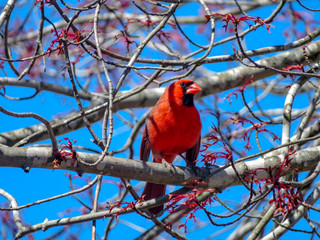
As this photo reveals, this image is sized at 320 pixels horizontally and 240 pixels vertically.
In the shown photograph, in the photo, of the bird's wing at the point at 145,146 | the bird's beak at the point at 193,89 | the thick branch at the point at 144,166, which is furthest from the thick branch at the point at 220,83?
the thick branch at the point at 144,166

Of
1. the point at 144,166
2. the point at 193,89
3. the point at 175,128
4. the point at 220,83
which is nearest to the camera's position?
the point at 144,166

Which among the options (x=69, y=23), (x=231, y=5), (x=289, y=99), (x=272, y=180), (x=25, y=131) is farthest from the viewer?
(x=231, y=5)

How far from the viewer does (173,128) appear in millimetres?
3834

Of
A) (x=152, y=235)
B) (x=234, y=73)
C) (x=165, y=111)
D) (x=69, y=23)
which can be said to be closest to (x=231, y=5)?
(x=234, y=73)

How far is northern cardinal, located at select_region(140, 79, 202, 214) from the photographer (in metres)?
3.85

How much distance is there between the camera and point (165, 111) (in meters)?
3.92

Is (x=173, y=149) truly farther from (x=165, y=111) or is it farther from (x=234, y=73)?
(x=234, y=73)

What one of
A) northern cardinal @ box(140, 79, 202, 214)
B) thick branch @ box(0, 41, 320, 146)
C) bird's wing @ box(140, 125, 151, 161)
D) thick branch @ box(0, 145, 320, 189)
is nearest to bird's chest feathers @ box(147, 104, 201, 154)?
Answer: northern cardinal @ box(140, 79, 202, 214)

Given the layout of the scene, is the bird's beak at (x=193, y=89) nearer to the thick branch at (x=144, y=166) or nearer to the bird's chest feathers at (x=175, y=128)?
the bird's chest feathers at (x=175, y=128)

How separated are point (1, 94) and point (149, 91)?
1533mm

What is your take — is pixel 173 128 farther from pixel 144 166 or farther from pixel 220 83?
pixel 220 83

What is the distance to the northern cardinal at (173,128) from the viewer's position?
3.85 meters

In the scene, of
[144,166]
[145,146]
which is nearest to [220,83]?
[145,146]

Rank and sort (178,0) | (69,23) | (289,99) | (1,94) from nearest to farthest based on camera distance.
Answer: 1. (69,23)
2. (178,0)
3. (289,99)
4. (1,94)
